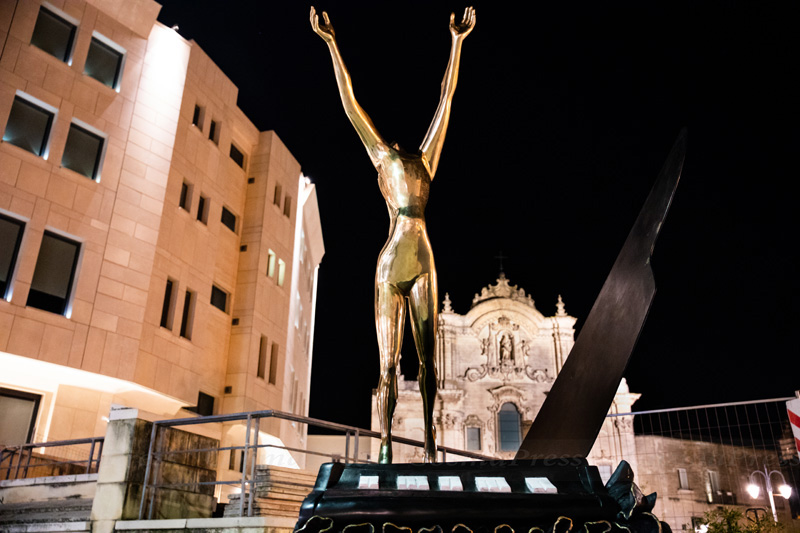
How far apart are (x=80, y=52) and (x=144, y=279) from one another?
5986 millimetres

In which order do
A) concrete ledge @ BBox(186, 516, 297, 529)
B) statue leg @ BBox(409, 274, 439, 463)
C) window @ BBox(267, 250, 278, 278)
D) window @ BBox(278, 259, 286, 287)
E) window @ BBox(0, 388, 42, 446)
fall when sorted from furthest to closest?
window @ BBox(278, 259, 286, 287) < window @ BBox(267, 250, 278, 278) < window @ BBox(0, 388, 42, 446) < concrete ledge @ BBox(186, 516, 297, 529) < statue leg @ BBox(409, 274, 439, 463)

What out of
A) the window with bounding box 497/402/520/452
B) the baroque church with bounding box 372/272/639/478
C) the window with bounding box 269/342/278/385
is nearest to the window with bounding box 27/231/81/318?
the window with bounding box 269/342/278/385

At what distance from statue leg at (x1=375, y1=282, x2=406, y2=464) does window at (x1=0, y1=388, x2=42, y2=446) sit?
482 inches

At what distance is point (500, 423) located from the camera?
3719 cm

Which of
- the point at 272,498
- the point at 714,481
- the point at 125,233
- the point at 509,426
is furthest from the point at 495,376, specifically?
the point at 272,498

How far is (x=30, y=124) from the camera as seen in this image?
594 inches

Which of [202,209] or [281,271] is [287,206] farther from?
[202,209]

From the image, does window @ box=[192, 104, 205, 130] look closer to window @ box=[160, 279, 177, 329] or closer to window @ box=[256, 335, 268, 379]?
window @ box=[160, 279, 177, 329]

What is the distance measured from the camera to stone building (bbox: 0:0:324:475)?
14.4 m

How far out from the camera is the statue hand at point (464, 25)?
6.61 meters

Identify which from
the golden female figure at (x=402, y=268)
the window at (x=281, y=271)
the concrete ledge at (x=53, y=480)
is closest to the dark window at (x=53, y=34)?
the window at (x=281, y=271)

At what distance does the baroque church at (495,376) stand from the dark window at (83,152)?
22572mm

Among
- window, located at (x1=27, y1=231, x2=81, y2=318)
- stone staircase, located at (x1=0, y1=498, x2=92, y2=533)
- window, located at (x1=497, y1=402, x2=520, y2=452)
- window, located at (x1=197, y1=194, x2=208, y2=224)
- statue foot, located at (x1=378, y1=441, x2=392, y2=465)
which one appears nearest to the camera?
statue foot, located at (x1=378, y1=441, x2=392, y2=465)

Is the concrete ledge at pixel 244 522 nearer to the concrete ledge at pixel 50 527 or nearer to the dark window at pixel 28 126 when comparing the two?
the concrete ledge at pixel 50 527
